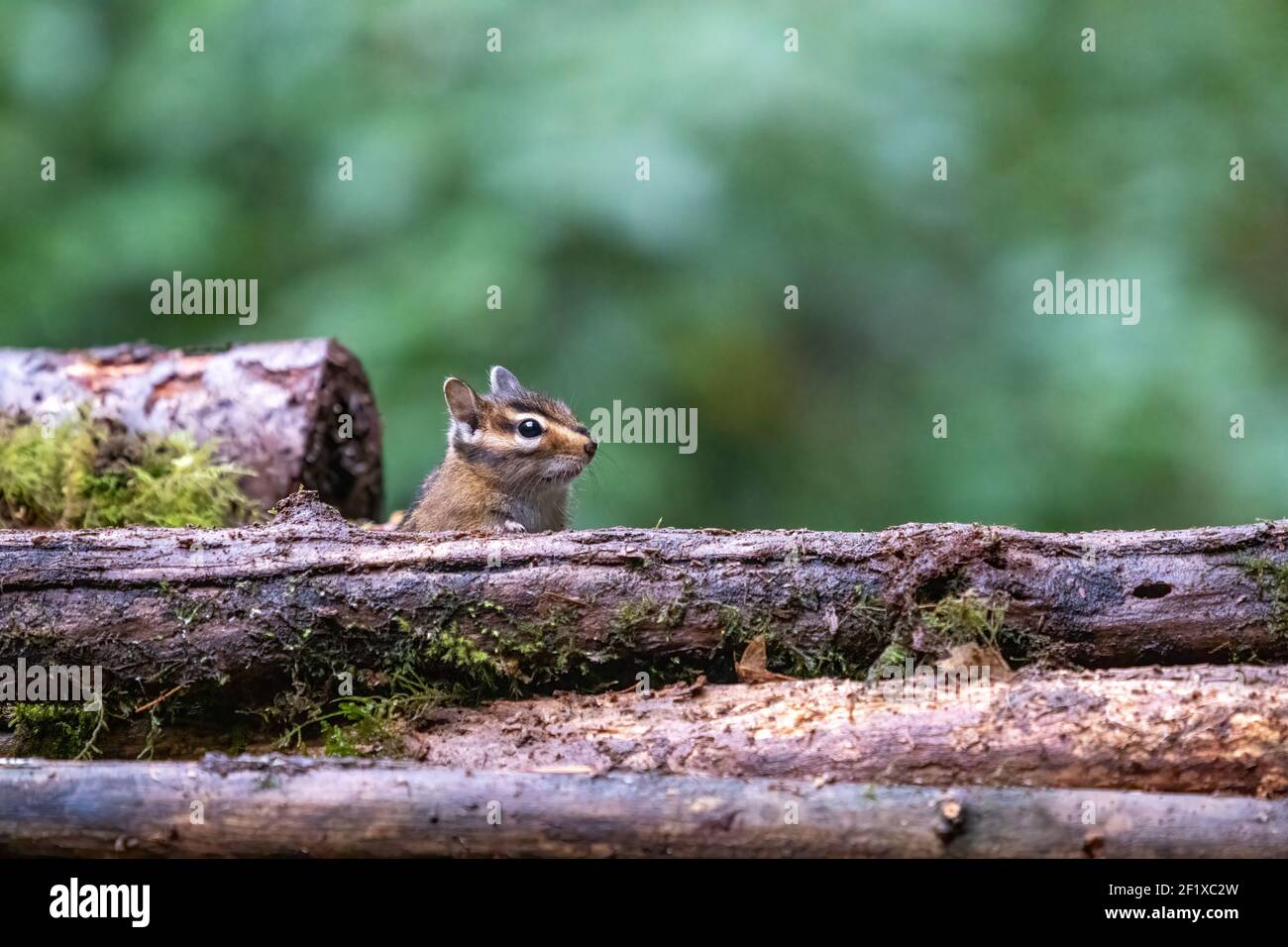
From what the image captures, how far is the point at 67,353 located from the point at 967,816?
570 centimetres

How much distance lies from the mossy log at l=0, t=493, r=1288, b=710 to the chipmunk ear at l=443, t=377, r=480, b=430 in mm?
1940

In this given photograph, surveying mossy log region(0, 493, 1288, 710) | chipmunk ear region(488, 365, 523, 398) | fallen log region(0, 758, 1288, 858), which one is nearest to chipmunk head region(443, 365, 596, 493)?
chipmunk ear region(488, 365, 523, 398)

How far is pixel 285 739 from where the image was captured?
3.85 metres

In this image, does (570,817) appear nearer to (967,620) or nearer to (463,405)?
(967,620)

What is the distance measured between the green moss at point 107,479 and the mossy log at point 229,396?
0.10m

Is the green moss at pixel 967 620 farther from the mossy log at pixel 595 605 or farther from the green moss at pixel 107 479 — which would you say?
the green moss at pixel 107 479

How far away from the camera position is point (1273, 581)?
12.9ft

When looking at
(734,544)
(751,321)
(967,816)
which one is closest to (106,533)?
(734,544)

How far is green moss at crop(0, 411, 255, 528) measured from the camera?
20.8 feet

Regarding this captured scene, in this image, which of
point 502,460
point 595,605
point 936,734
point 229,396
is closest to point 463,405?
point 502,460

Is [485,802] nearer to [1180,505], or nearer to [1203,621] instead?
[1203,621]

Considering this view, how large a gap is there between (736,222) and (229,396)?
338 cm

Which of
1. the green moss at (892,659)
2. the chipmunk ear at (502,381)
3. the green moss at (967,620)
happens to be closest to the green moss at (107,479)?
the chipmunk ear at (502,381)

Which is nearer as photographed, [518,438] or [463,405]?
[518,438]
